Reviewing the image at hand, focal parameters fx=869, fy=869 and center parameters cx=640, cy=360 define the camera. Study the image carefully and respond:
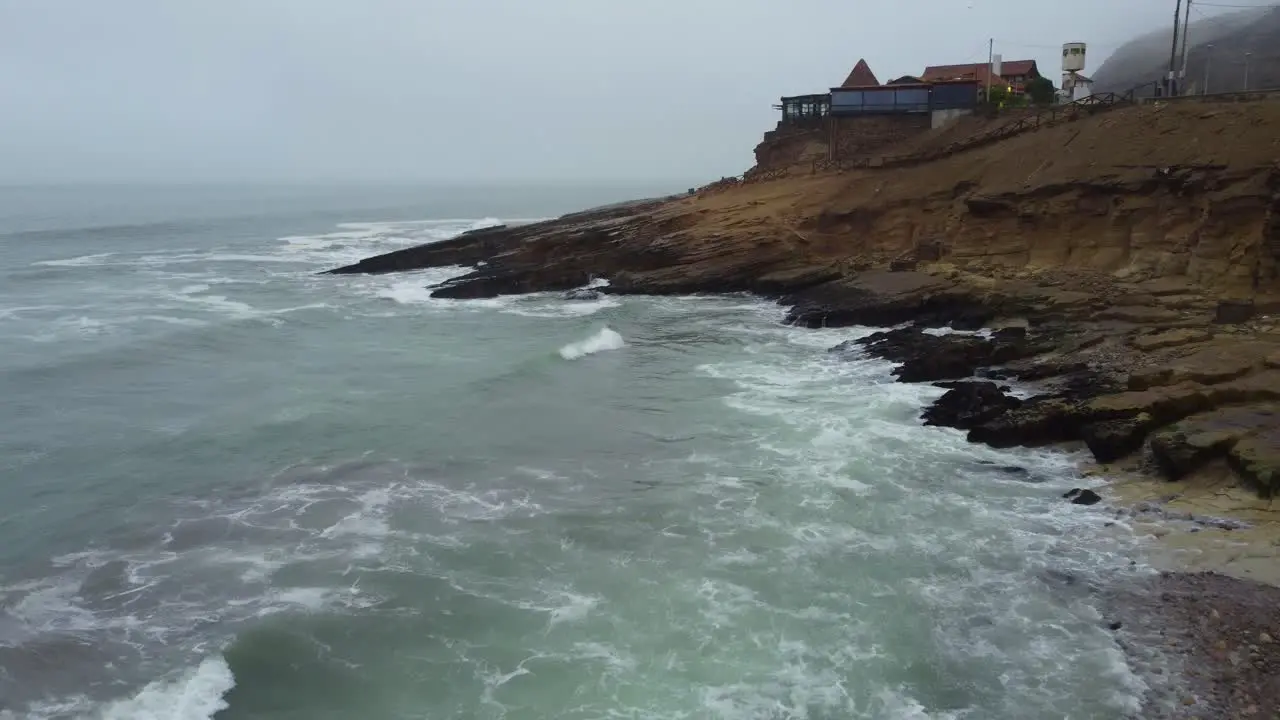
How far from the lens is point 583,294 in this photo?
36.9 m

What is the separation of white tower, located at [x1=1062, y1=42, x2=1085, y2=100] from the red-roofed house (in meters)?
2.32

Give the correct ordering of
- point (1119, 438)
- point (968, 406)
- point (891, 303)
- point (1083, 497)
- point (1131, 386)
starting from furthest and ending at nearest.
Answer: point (891, 303)
point (968, 406)
point (1131, 386)
point (1119, 438)
point (1083, 497)

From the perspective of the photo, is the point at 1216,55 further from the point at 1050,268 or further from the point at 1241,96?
the point at 1050,268

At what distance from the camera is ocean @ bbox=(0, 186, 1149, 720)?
10594 mm

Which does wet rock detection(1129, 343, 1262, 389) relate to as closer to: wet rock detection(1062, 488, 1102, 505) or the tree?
wet rock detection(1062, 488, 1102, 505)

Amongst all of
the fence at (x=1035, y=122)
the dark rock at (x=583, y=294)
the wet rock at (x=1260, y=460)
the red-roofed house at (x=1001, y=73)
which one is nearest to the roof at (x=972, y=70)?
the red-roofed house at (x=1001, y=73)

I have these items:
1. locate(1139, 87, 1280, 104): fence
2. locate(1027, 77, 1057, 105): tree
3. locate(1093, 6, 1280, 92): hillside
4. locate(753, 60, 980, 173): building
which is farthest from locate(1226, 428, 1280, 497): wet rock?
locate(1093, 6, 1280, 92): hillside

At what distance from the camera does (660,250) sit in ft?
122

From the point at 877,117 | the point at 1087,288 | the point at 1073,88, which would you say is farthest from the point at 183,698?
the point at 1073,88

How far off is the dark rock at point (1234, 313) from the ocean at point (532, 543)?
7.32 m

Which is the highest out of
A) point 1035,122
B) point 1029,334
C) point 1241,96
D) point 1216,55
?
point 1216,55

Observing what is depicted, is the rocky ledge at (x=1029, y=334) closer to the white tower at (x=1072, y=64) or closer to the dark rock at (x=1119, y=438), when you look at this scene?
the dark rock at (x=1119, y=438)

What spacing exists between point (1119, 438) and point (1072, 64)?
34.3m

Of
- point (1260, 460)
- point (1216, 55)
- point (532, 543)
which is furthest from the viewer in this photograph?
point (1216, 55)
